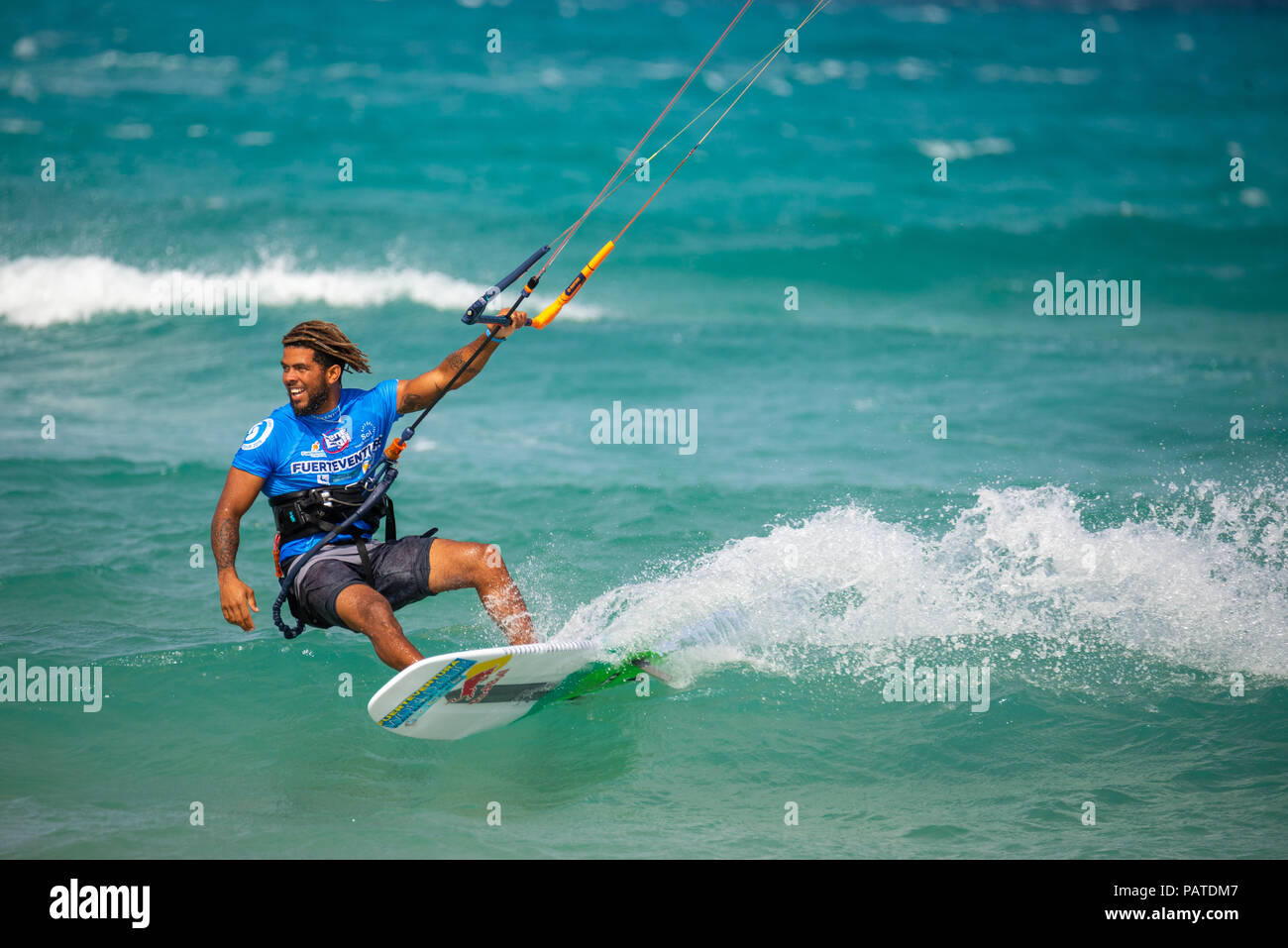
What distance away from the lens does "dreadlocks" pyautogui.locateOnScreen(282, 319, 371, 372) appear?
16.5 ft

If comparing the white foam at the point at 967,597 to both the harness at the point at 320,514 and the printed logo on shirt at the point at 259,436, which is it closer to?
the harness at the point at 320,514

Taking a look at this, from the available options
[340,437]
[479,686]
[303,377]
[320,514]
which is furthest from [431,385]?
[479,686]

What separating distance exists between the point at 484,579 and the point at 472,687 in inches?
22.4

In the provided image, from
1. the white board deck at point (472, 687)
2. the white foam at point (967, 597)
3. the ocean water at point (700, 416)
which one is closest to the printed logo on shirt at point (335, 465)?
the white board deck at point (472, 687)

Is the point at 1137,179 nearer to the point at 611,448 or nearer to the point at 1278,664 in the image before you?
the point at 611,448

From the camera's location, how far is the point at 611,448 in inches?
420

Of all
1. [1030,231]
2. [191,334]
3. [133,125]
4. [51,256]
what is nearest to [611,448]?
[191,334]

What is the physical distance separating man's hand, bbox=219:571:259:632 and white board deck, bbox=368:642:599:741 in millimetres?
632

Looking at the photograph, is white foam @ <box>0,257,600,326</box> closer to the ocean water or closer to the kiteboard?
the ocean water

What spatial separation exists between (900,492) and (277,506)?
5.31 meters

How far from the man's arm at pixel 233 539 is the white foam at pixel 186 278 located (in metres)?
11.0

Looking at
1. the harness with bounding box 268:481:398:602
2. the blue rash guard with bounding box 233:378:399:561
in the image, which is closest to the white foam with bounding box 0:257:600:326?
the blue rash guard with bounding box 233:378:399:561

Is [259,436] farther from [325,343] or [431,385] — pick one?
[431,385]

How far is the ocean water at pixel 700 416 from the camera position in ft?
15.3
